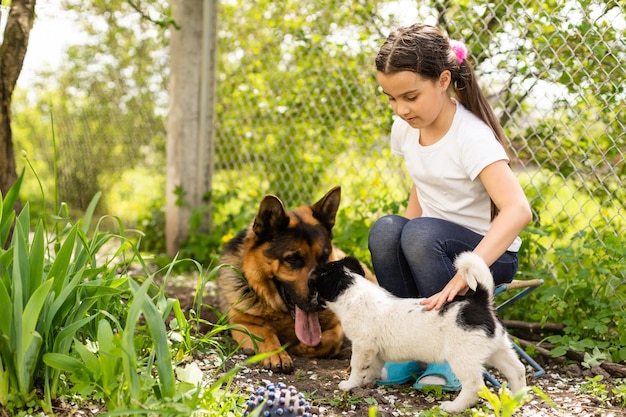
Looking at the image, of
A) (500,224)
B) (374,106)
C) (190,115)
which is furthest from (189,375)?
(190,115)

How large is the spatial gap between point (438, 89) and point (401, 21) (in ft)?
5.43

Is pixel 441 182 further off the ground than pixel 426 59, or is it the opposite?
pixel 426 59

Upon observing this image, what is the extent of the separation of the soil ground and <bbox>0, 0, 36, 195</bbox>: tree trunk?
166cm

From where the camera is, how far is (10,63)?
341 cm

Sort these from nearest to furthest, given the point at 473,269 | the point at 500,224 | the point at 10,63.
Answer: the point at 473,269 < the point at 500,224 < the point at 10,63

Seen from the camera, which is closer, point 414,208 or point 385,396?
point 385,396

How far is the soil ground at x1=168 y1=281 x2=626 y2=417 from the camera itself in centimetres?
240

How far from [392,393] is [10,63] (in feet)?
8.66

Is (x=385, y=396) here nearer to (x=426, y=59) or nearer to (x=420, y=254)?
(x=420, y=254)

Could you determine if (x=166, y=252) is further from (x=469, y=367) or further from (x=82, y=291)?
(x=469, y=367)

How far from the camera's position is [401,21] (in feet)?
13.7

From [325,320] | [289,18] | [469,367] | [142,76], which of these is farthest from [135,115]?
[469,367]

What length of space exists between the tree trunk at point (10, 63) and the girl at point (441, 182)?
198 cm

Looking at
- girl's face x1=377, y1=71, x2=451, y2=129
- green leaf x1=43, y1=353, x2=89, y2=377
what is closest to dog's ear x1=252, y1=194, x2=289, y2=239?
girl's face x1=377, y1=71, x2=451, y2=129
